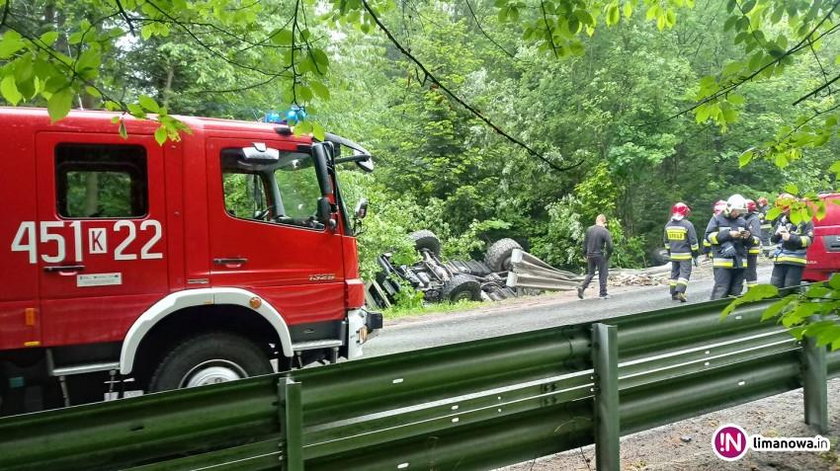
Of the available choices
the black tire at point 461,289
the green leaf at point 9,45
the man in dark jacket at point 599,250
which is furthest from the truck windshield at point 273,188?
the man in dark jacket at point 599,250

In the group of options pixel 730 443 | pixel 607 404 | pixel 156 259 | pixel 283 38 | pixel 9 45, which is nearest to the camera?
pixel 9 45

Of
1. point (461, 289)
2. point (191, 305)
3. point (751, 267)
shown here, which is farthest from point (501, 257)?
point (191, 305)

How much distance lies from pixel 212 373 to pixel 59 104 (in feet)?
8.57

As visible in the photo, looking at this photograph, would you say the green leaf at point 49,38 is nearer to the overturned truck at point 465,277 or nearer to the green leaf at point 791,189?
the green leaf at point 791,189

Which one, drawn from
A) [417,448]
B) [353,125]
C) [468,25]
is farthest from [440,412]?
[468,25]

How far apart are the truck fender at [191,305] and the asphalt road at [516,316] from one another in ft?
11.0

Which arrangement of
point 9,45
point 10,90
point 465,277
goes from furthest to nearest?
point 465,277, point 10,90, point 9,45

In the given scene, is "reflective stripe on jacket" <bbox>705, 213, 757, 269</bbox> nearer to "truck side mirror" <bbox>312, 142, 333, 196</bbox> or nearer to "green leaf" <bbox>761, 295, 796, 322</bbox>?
"truck side mirror" <bbox>312, 142, 333, 196</bbox>

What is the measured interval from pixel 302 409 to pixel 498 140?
61.0ft

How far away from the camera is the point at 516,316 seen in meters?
10.9

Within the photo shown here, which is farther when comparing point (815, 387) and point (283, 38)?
point (815, 387)

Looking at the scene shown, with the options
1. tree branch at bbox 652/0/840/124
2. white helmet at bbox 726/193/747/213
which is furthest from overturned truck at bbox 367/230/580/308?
tree branch at bbox 652/0/840/124

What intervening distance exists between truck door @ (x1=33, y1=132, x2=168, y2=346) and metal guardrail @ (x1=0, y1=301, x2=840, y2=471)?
238 cm

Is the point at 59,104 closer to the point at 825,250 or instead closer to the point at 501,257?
the point at 825,250
